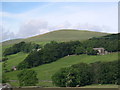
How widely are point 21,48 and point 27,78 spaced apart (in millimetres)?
932

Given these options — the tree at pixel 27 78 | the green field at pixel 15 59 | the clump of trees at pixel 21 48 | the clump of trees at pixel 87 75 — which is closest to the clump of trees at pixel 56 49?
the clump of trees at pixel 21 48

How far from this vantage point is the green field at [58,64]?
537cm

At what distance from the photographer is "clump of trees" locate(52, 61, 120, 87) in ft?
16.1

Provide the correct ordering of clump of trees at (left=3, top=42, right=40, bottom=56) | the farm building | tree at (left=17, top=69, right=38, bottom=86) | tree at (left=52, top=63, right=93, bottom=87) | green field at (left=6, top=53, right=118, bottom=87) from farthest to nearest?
the farm building → clump of trees at (left=3, top=42, right=40, bottom=56) → green field at (left=6, top=53, right=118, bottom=87) → tree at (left=17, top=69, right=38, bottom=86) → tree at (left=52, top=63, right=93, bottom=87)

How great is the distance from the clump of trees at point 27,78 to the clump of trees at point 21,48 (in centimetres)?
61

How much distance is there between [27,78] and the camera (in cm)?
532

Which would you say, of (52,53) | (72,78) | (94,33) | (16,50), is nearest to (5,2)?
(16,50)

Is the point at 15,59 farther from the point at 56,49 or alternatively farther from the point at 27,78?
the point at 56,49

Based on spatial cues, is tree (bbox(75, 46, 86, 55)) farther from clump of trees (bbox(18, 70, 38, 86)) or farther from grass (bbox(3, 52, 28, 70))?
grass (bbox(3, 52, 28, 70))

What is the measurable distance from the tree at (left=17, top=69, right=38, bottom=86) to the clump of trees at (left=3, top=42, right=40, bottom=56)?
0.60 m

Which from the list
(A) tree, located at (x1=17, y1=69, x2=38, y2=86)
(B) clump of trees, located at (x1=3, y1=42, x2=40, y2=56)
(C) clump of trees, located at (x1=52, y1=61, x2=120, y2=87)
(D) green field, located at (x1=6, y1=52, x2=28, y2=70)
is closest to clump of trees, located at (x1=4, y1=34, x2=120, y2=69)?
(B) clump of trees, located at (x1=3, y1=42, x2=40, y2=56)

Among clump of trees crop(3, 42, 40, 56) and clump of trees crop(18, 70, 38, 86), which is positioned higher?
clump of trees crop(3, 42, 40, 56)

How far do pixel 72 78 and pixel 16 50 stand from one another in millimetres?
1704

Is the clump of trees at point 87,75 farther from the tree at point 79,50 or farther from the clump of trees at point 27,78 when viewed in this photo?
the clump of trees at point 27,78
